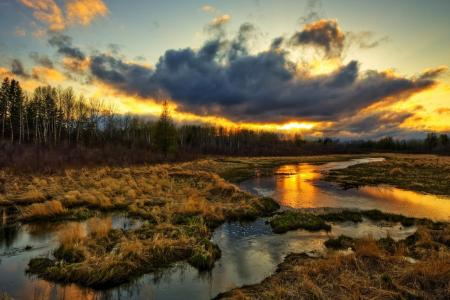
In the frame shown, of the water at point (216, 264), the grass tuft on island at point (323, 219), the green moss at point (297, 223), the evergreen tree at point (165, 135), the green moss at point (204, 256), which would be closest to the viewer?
the water at point (216, 264)

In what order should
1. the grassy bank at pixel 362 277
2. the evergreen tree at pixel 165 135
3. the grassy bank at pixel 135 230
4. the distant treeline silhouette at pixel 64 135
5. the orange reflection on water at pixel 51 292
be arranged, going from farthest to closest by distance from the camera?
the evergreen tree at pixel 165 135 < the distant treeline silhouette at pixel 64 135 < the grassy bank at pixel 135 230 < the orange reflection on water at pixel 51 292 < the grassy bank at pixel 362 277

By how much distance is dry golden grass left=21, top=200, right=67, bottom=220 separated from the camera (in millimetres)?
18203

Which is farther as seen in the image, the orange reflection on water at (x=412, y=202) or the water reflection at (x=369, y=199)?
the water reflection at (x=369, y=199)

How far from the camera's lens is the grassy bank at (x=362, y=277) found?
8.70m

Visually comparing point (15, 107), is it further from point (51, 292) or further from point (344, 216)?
point (344, 216)

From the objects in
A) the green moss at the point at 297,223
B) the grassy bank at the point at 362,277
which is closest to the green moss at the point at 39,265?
the grassy bank at the point at 362,277

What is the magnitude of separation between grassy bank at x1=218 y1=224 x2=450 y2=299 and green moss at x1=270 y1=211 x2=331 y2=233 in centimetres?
417

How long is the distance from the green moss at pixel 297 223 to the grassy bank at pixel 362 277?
4171 mm

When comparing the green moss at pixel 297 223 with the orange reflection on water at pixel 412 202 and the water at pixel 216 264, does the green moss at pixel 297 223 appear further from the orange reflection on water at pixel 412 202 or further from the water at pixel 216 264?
the orange reflection on water at pixel 412 202

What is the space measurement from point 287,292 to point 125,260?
20.4 ft

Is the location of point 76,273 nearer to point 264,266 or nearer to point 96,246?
point 96,246

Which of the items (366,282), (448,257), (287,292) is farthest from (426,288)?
(287,292)

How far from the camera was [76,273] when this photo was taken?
10203 millimetres

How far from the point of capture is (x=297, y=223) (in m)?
17.3
